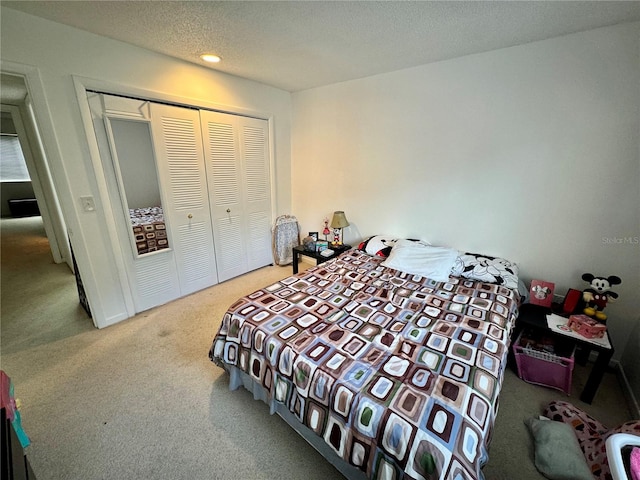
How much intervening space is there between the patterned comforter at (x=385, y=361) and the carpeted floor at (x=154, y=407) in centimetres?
28

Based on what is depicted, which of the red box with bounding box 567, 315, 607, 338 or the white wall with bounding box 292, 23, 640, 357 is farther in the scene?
the white wall with bounding box 292, 23, 640, 357

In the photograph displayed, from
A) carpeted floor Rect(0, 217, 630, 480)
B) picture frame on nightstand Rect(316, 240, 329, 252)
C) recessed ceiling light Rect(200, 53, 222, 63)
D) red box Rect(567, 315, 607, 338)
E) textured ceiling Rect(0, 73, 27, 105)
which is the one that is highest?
recessed ceiling light Rect(200, 53, 222, 63)

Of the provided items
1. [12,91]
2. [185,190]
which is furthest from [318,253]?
[12,91]

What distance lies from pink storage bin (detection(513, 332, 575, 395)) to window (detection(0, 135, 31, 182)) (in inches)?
391

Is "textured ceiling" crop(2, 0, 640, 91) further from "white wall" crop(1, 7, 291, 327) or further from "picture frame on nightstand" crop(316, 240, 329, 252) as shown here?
"picture frame on nightstand" crop(316, 240, 329, 252)

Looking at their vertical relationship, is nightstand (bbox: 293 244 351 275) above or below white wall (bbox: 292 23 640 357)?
below

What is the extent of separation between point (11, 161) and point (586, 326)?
10.7m

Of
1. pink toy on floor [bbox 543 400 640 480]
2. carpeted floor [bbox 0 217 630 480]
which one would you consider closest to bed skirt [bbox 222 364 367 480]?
carpeted floor [bbox 0 217 630 480]

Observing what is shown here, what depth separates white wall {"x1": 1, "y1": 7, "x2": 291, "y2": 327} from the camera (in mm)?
1681

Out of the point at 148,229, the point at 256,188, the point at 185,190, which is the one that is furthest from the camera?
the point at 256,188

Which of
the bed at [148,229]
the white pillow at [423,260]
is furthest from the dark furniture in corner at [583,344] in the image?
the bed at [148,229]

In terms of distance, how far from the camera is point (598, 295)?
5.69ft

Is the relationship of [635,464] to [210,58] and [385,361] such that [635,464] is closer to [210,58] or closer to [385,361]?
[385,361]

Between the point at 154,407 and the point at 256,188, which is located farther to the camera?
the point at 256,188
